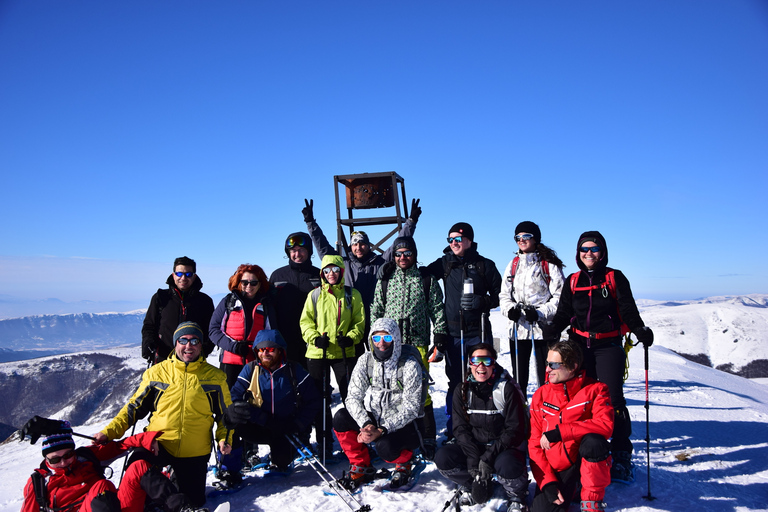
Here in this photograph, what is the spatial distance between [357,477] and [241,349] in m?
1.87

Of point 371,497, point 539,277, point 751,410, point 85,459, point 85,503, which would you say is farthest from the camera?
point 751,410

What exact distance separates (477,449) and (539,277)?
213cm

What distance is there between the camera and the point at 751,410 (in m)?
8.50

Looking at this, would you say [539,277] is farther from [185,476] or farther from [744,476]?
[185,476]

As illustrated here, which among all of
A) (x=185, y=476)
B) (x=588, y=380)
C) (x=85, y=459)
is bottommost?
(x=185, y=476)

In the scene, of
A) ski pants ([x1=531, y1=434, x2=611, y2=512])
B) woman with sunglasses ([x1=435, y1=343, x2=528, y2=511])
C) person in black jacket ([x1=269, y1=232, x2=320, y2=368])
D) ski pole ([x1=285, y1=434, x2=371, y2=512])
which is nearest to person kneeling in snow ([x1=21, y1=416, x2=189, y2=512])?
ski pole ([x1=285, y1=434, x2=371, y2=512])

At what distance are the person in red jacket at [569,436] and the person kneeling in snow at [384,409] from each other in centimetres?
120

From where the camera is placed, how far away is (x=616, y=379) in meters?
4.70

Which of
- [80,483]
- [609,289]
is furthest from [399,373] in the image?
[80,483]

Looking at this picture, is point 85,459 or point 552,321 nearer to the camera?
point 85,459

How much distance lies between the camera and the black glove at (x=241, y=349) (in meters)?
5.31

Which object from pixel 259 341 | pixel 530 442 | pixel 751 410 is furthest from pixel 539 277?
pixel 751 410

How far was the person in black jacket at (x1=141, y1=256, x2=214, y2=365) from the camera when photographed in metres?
5.84

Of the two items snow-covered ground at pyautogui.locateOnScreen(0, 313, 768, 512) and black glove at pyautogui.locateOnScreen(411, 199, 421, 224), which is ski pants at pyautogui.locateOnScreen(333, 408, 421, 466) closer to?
snow-covered ground at pyautogui.locateOnScreen(0, 313, 768, 512)
